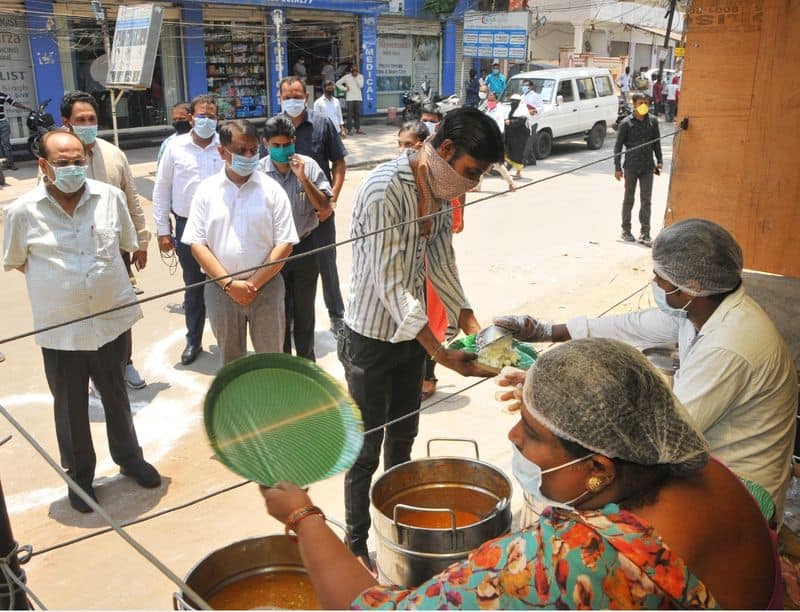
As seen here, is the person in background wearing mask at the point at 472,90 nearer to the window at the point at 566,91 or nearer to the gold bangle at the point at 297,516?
the window at the point at 566,91

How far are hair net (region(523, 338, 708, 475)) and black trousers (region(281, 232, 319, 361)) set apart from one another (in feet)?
11.2

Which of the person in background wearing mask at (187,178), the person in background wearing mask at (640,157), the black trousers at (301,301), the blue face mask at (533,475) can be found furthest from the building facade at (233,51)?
the blue face mask at (533,475)

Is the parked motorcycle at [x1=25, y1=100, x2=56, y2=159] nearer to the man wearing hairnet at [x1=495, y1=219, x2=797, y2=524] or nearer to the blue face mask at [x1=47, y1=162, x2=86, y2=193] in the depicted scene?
the blue face mask at [x1=47, y1=162, x2=86, y2=193]

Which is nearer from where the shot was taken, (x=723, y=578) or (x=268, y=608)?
(x=723, y=578)

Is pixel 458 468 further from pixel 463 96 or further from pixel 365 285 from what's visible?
pixel 463 96

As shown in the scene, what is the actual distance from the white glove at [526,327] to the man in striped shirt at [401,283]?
0.26 meters

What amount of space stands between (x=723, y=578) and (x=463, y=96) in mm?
21517

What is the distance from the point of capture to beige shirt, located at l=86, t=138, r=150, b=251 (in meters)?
4.42

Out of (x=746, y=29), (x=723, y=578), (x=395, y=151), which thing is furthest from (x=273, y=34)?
(x=723, y=578)

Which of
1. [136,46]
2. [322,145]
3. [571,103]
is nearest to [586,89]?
[571,103]

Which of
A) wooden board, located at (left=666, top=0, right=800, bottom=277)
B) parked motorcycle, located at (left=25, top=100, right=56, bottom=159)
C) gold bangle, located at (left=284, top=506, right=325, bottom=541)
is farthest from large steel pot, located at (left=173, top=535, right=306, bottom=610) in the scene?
parked motorcycle, located at (left=25, top=100, right=56, bottom=159)

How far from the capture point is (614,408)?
1.32 meters

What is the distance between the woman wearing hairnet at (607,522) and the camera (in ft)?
4.06

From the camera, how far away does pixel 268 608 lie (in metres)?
2.05
